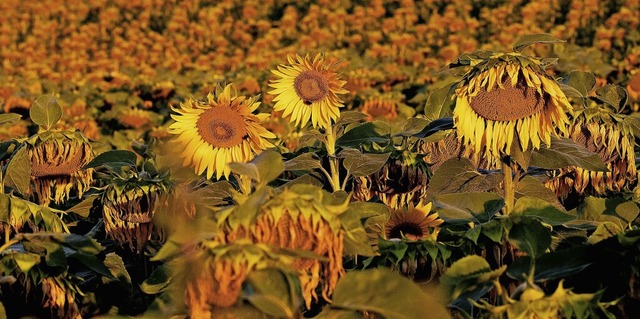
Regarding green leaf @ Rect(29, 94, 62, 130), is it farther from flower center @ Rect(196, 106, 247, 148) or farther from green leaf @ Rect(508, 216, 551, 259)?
green leaf @ Rect(508, 216, 551, 259)

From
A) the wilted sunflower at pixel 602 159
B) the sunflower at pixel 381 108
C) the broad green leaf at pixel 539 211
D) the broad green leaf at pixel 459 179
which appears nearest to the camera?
the broad green leaf at pixel 539 211

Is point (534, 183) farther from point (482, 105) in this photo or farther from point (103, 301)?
point (103, 301)

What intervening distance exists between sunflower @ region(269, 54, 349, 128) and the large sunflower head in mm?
771

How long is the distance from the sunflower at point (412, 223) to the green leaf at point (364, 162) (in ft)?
1.00

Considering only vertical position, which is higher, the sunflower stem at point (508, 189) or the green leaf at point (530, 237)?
the green leaf at point (530, 237)

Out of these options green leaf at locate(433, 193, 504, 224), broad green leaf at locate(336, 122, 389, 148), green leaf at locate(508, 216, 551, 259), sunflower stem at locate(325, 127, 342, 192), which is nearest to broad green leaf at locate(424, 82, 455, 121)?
broad green leaf at locate(336, 122, 389, 148)

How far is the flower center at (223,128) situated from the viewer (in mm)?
2723

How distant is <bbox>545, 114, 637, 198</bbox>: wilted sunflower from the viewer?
9.36 ft

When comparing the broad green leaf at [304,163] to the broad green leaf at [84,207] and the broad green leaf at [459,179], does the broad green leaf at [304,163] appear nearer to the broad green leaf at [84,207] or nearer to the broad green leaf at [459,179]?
the broad green leaf at [459,179]

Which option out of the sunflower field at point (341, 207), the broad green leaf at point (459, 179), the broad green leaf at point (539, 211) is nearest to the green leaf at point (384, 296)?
the sunflower field at point (341, 207)

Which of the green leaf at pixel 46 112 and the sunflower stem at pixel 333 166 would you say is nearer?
the sunflower stem at pixel 333 166

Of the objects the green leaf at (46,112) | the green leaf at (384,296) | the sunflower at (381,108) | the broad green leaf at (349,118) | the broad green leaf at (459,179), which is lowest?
the sunflower at (381,108)

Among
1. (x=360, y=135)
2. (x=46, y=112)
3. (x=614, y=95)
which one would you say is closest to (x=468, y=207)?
(x=360, y=135)

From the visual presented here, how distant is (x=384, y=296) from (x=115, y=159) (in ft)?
5.19
